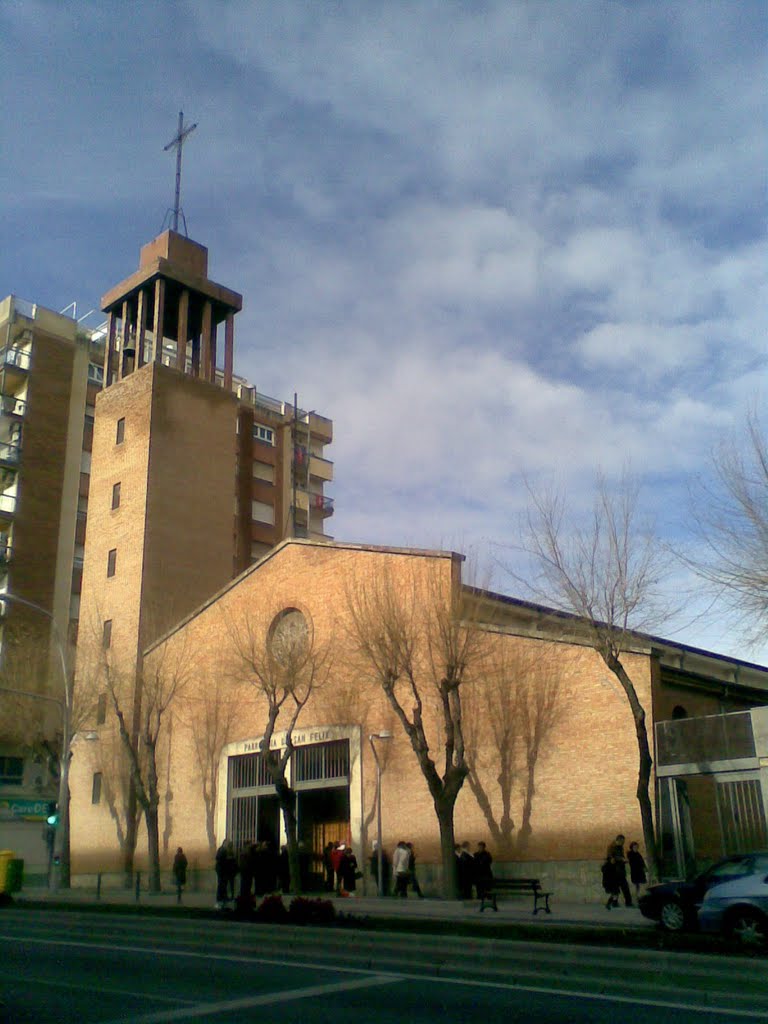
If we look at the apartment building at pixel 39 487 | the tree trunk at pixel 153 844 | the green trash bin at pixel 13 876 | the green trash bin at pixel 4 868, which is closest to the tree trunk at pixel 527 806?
the tree trunk at pixel 153 844

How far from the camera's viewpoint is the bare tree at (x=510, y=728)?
23.6 m

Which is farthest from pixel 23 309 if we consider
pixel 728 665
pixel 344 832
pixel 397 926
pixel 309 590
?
pixel 397 926

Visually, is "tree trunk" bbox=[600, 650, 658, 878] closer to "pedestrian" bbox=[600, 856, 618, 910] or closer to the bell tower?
"pedestrian" bbox=[600, 856, 618, 910]

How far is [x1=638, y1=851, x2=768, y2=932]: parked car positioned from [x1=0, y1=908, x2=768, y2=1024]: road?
323cm

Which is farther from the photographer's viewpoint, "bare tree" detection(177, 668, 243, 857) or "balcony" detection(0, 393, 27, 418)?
"balcony" detection(0, 393, 27, 418)

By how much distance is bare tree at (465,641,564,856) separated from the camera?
77.4 feet

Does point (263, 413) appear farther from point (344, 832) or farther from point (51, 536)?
point (344, 832)

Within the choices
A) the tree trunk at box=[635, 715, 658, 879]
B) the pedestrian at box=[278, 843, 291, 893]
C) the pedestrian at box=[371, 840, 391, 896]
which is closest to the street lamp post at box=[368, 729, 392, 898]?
the pedestrian at box=[371, 840, 391, 896]

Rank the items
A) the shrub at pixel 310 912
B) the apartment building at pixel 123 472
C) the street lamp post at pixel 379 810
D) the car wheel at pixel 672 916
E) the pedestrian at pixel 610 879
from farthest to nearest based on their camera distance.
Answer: the apartment building at pixel 123 472
the street lamp post at pixel 379 810
the pedestrian at pixel 610 879
the shrub at pixel 310 912
the car wheel at pixel 672 916

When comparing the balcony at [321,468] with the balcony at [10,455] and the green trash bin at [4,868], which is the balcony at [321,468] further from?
the green trash bin at [4,868]

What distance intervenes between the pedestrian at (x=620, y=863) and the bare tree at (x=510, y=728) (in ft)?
10.7

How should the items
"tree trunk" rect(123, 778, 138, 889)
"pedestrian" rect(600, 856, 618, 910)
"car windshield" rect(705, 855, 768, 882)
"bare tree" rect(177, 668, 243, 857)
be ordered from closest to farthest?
"car windshield" rect(705, 855, 768, 882) → "pedestrian" rect(600, 856, 618, 910) → "bare tree" rect(177, 668, 243, 857) → "tree trunk" rect(123, 778, 138, 889)

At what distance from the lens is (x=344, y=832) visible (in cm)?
2867

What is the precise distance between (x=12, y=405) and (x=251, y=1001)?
44.6 m
